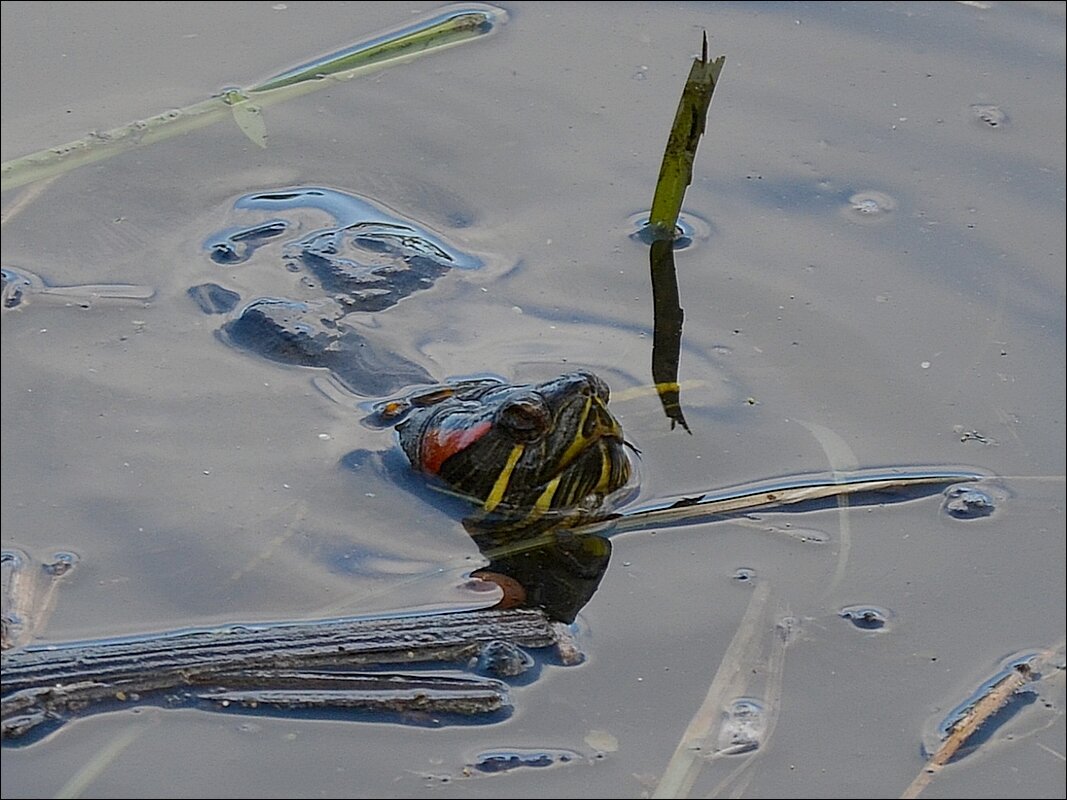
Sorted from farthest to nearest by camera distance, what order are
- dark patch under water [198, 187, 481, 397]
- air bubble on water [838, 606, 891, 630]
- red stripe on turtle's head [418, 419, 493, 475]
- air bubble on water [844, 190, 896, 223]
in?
air bubble on water [844, 190, 896, 223] → dark patch under water [198, 187, 481, 397] → red stripe on turtle's head [418, 419, 493, 475] → air bubble on water [838, 606, 891, 630]

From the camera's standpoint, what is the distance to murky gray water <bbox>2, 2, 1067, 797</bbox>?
2.40 metres

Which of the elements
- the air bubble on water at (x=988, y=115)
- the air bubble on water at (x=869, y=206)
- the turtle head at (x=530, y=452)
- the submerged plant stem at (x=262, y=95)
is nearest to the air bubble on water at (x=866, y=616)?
the turtle head at (x=530, y=452)

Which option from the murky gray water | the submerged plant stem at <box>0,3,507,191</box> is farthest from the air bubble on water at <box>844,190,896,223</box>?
the submerged plant stem at <box>0,3,507,191</box>

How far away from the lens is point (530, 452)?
292 centimetres

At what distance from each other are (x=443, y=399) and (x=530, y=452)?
360 millimetres

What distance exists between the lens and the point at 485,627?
8.30ft

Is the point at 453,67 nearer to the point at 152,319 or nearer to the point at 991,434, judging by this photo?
the point at 152,319

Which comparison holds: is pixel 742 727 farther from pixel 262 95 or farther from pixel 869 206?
pixel 262 95

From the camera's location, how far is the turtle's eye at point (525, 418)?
2850 millimetres

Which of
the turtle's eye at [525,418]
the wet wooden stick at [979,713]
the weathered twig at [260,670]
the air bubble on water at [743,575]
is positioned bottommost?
the wet wooden stick at [979,713]

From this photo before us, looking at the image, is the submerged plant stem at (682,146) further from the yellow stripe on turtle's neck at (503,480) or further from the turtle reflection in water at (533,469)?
the yellow stripe on turtle's neck at (503,480)

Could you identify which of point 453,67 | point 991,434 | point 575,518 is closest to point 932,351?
point 991,434

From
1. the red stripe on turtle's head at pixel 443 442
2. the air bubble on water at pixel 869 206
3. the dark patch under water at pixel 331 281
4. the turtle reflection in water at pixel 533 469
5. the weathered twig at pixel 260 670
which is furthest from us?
the air bubble on water at pixel 869 206

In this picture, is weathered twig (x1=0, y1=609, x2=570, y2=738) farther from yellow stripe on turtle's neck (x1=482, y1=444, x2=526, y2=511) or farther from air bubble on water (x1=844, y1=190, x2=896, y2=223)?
air bubble on water (x1=844, y1=190, x2=896, y2=223)
